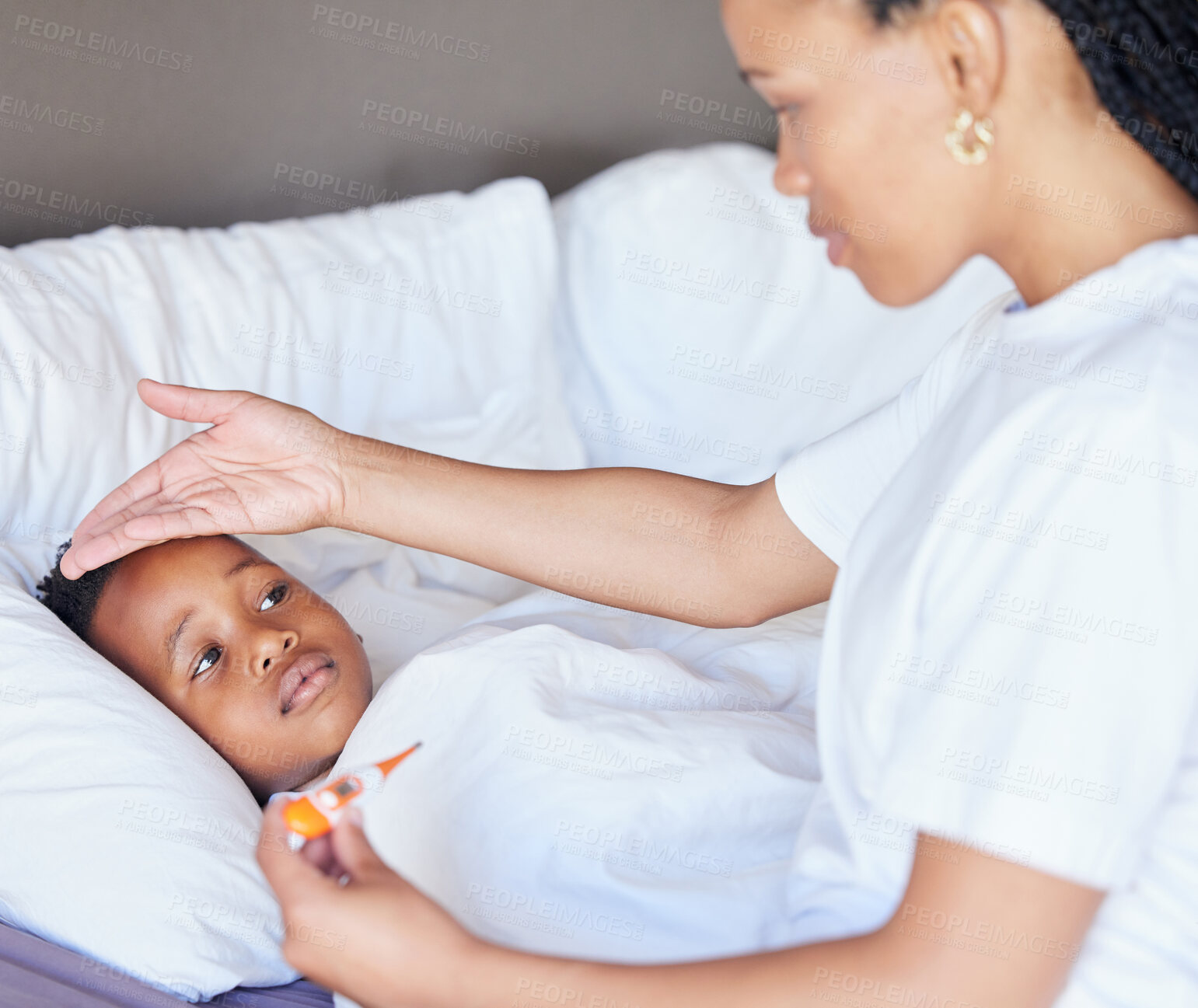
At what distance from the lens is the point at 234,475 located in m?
1.17

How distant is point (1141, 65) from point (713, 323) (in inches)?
44.5

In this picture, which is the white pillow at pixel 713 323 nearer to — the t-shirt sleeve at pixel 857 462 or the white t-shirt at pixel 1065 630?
the t-shirt sleeve at pixel 857 462

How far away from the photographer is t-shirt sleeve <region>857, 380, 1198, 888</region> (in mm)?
612

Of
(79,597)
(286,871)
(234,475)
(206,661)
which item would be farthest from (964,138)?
(79,597)

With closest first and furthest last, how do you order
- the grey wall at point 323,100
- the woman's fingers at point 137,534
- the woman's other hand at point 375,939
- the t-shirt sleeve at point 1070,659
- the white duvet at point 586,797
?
1. the t-shirt sleeve at point 1070,659
2. the woman's other hand at point 375,939
3. the white duvet at point 586,797
4. the woman's fingers at point 137,534
5. the grey wall at point 323,100

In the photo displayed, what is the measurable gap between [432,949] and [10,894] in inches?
19.0

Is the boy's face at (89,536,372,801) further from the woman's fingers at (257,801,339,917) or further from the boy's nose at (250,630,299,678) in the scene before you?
the woman's fingers at (257,801,339,917)

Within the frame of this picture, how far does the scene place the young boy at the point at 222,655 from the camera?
1.28 meters

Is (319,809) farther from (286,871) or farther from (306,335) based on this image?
(306,335)

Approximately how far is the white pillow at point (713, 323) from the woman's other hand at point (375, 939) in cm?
116

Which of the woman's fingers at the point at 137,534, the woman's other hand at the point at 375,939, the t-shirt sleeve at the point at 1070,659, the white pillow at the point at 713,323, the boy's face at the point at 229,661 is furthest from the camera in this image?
the white pillow at the point at 713,323

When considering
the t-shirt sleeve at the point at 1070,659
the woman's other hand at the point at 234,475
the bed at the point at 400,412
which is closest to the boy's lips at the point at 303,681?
the bed at the point at 400,412

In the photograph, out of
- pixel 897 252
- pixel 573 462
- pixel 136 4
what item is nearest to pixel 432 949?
pixel 897 252

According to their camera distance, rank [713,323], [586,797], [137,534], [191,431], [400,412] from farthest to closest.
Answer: [713,323]
[400,412]
[191,431]
[137,534]
[586,797]
